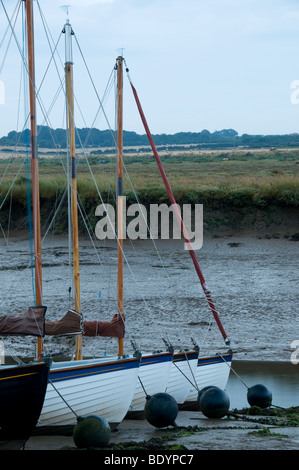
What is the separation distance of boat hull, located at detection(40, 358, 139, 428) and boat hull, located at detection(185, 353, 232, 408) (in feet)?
9.81

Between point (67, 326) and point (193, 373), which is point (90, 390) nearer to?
point (67, 326)

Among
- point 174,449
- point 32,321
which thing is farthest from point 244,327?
point 174,449

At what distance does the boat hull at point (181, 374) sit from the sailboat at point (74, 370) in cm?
124

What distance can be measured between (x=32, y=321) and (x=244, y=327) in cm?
1001

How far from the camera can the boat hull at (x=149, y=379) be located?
50.9 ft

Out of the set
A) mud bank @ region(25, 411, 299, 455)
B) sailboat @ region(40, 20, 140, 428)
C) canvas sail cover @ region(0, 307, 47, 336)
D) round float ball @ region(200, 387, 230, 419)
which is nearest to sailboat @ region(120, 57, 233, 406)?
round float ball @ region(200, 387, 230, 419)

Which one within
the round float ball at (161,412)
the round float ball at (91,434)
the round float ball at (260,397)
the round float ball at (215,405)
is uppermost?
the round float ball at (91,434)

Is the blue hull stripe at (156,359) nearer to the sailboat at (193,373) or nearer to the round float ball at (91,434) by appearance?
the sailboat at (193,373)

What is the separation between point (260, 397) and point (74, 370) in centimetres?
488

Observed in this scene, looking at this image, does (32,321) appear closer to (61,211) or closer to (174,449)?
(174,449)

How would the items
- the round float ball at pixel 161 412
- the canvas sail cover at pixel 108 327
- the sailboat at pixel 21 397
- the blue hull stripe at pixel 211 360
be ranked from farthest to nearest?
the blue hull stripe at pixel 211 360
the canvas sail cover at pixel 108 327
the round float ball at pixel 161 412
the sailboat at pixel 21 397

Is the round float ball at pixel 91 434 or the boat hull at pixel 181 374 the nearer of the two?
the round float ball at pixel 91 434

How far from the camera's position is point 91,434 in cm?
1184

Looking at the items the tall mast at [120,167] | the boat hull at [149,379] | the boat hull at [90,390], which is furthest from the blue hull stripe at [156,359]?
the tall mast at [120,167]
